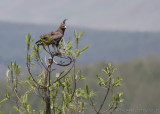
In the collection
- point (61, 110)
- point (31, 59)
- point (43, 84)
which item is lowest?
point (61, 110)

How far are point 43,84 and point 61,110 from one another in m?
0.73

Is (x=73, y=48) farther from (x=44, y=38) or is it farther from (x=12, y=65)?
(x=12, y=65)

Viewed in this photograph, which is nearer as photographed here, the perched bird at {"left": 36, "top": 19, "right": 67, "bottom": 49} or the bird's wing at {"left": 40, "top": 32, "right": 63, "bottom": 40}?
the perched bird at {"left": 36, "top": 19, "right": 67, "bottom": 49}

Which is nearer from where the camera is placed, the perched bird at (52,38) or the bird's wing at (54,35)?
the perched bird at (52,38)

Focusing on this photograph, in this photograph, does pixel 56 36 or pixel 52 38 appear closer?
pixel 52 38

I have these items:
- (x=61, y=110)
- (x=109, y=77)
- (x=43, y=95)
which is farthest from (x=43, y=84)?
(x=109, y=77)

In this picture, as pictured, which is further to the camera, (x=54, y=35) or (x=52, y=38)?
(x=54, y=35)

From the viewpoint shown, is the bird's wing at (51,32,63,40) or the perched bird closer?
the perched bird

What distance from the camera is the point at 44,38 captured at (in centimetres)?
786

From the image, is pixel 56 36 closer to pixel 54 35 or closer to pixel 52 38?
pixel 54 35

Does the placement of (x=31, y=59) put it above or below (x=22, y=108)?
above

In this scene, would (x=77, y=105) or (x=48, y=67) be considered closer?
(x=48, y=67)

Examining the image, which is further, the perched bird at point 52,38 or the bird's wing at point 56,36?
the bird's wing at point 56,36

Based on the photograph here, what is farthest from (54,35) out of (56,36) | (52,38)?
(52,38)
